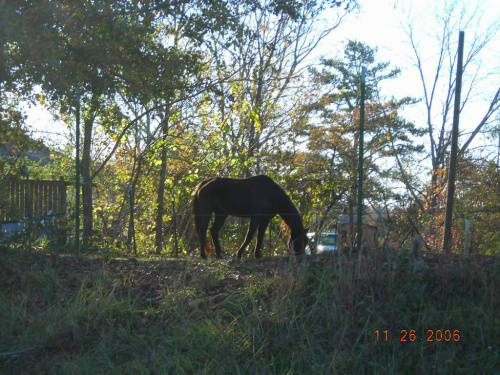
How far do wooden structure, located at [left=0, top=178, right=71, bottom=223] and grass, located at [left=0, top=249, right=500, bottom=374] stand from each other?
13.5 feet

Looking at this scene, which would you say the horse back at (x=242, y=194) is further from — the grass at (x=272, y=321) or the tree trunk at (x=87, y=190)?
the grass at (x=272, y=321)

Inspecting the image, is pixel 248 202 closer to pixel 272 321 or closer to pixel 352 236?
pixel 352 236

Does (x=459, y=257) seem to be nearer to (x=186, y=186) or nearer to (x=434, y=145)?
(x=186, y=186)

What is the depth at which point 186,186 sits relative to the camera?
55.6ft

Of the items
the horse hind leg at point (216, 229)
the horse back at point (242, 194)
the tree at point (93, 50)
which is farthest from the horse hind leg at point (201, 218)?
the tree at point (93, 50)

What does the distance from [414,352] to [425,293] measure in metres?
0.99

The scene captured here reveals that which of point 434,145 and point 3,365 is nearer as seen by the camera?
point 3,365

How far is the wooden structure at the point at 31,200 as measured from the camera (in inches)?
468

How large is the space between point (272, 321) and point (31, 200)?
8191 millimetres

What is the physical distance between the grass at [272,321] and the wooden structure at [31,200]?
413 centimetres

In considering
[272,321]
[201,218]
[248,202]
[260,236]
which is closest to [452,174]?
[272,321]

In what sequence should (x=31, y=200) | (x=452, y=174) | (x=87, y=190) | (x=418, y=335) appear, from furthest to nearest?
(x=87, y=190)
(x=31, y=200)
(x=452, y=174)
(x=418, y=335)

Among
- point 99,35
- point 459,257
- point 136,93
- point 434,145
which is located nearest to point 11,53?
point 99,35

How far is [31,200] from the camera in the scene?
42.9ft
